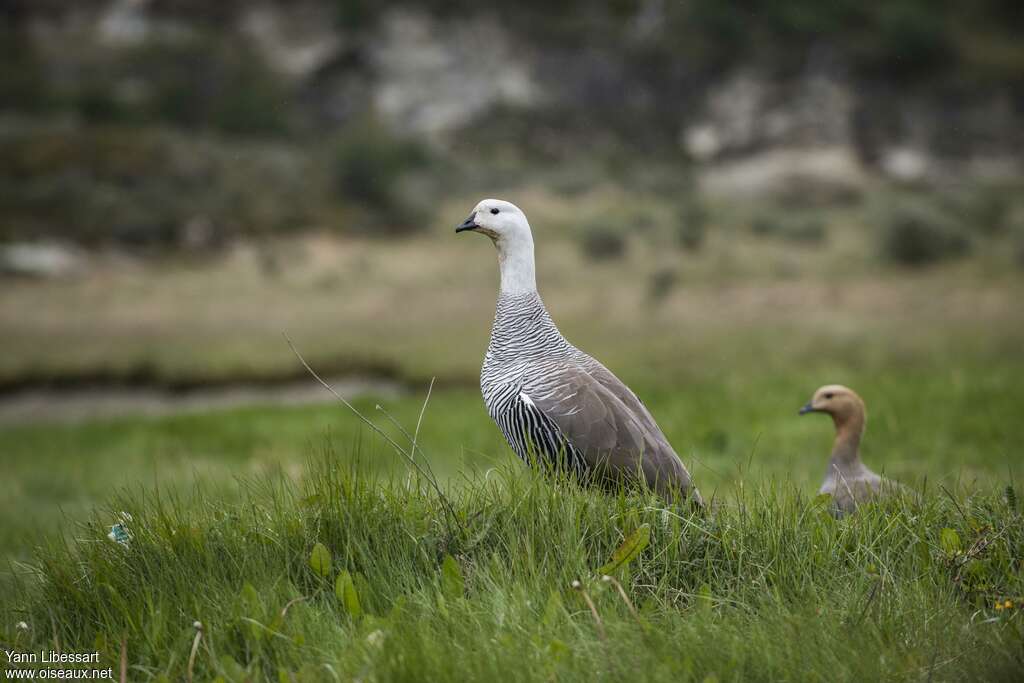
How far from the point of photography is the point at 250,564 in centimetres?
402

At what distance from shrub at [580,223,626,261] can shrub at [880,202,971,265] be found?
7334mm

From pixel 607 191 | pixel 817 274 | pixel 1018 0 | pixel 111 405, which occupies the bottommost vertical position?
pixel 111 405

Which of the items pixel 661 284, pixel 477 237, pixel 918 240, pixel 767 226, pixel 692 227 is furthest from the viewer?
pixel 767 226

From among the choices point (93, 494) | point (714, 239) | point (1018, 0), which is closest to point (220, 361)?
point (93, 494)

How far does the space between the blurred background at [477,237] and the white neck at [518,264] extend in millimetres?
916

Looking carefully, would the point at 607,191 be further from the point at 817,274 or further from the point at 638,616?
the point at 638,616

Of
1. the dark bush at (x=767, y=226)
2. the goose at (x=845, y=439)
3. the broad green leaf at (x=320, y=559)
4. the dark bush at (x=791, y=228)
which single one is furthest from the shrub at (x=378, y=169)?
the broad green leaf at (x=320, y=559)

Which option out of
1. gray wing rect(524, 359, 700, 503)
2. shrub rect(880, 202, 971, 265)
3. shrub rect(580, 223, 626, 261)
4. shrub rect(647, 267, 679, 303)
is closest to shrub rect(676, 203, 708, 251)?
shrub rect(580, 223, 626, 261)

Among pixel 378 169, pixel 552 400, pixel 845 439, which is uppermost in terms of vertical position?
pixel 378 169

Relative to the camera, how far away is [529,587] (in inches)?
151

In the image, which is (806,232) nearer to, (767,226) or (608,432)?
(767,226)

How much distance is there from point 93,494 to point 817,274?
18.1 meters

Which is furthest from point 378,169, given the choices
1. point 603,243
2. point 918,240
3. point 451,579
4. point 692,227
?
point 451,579

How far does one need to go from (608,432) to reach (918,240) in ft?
72.6
